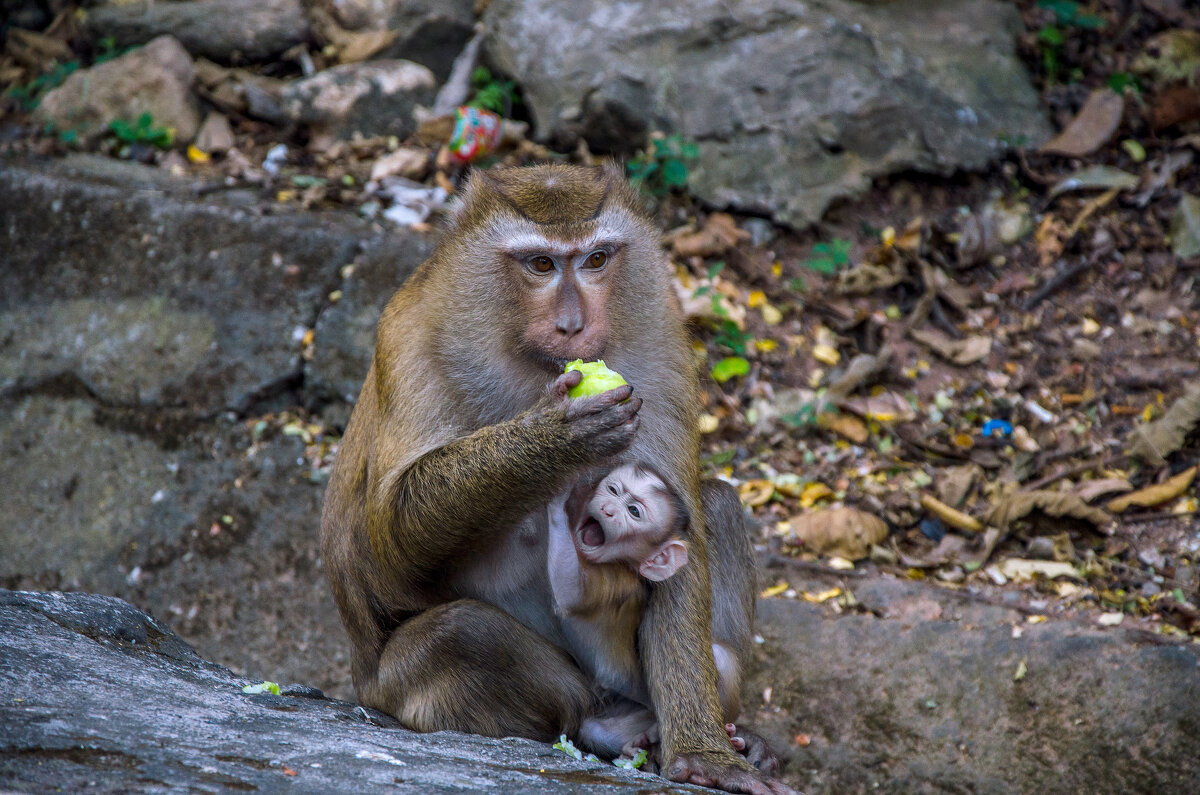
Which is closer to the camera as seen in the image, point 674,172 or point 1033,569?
point 1033,569

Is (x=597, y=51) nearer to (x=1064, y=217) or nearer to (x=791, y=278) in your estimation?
(x=791, y=278)

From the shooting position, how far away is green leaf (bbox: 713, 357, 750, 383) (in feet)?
21.6

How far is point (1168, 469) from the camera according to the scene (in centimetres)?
559

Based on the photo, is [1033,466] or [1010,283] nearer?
[1033,466]

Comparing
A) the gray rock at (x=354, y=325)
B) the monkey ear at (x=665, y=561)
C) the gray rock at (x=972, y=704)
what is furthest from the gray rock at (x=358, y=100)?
the monkey ear at (x=665, y=561)

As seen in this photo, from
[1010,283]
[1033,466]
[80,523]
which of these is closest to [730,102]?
[1010,283]

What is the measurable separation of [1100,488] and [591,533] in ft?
10.7

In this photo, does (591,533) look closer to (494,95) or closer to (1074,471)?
(1074,471)

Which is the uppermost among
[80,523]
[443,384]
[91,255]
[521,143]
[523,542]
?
[443,384]

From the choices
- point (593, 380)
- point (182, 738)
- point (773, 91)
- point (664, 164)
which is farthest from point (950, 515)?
point (182, 738)

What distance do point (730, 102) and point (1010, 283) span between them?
224cm

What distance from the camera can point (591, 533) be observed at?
355cm

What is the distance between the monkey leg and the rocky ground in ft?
5.10

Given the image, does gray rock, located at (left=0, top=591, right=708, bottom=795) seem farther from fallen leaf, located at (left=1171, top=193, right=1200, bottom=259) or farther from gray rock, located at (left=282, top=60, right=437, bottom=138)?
fallen leaf, located at (left=1171, top=193, right=1200, bottom=259)
